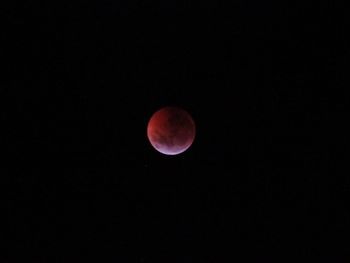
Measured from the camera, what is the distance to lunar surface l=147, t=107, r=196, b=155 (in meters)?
10.9

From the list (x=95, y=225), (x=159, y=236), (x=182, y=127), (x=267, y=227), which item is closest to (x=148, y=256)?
(x=159, y=236)

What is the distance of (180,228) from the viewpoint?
83.2 feet

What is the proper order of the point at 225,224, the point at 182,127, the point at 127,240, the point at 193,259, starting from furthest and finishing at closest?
the point at 225,224 → the point at 127,240 → the point at 193,259 → the point at 182,127

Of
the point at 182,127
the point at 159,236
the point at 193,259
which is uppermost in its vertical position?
the point at 159,236

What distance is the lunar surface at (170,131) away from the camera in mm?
10930

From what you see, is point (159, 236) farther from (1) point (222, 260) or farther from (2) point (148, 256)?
(1) point (222, 260)

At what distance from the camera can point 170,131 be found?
→ 1092 centimetres

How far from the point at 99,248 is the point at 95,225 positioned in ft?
5.91

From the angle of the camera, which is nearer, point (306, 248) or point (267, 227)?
point (306, 248)

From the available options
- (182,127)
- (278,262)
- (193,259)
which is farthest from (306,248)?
(182,127)

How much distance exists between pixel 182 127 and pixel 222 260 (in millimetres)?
16706

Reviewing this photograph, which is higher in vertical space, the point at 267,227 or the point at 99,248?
the point at 267,227

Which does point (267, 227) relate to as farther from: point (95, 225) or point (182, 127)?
point (182, 127)

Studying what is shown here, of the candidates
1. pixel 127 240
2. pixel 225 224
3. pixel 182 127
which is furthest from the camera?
pixel 225 224
